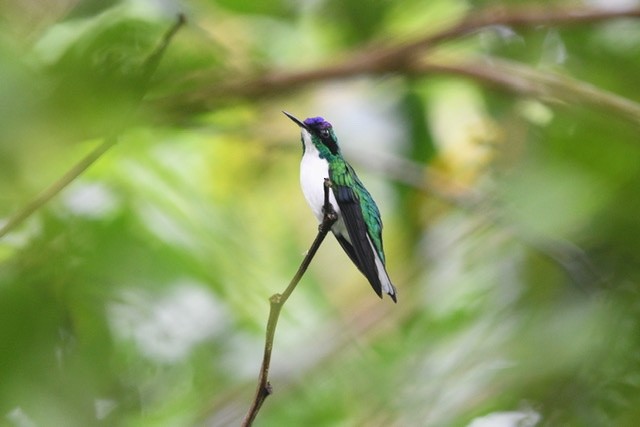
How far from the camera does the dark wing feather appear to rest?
622 mm

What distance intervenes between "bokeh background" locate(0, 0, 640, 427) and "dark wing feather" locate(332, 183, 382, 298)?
0.58 feet

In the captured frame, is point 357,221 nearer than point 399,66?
Yes

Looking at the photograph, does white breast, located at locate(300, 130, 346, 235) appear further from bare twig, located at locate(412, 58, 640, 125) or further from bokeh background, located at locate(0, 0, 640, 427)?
bare twig, located at locate(412, 58, 640, 125)

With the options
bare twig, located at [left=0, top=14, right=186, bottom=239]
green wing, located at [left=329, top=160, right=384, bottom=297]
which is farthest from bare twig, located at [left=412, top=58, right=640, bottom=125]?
bare twig, located at [left=0, top=14, right=186, bottom=239]

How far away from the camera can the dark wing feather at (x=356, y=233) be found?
0.62m

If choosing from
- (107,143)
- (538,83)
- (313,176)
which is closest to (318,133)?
(313,176)

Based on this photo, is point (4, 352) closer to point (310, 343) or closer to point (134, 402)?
point (134, 402)

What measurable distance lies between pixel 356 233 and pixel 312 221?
1.37m

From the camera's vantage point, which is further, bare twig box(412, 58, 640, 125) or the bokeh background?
bare twig box(412, 58, 640, 125)

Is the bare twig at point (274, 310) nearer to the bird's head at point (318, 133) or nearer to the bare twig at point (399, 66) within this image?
the bird's head at point (318, 133)

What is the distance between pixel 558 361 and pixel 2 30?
63 cm

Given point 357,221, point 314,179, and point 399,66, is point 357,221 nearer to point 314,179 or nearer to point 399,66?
point 314,179

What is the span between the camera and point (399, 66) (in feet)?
6.75

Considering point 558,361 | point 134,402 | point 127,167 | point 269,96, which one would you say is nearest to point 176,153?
point 269,96
